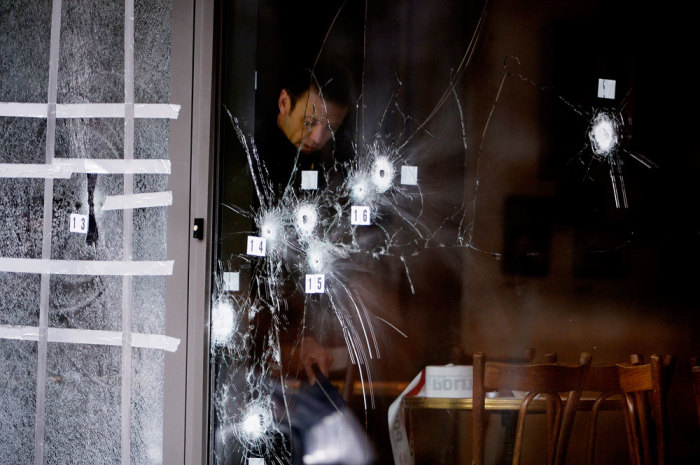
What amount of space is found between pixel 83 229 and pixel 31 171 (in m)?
0.29

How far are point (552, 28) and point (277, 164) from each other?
103 cm

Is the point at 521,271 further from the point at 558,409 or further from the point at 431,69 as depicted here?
the point at 431,69

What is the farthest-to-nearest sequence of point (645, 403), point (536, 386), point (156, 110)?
point (156, 110)
point (645, 403)
point (536, 386)

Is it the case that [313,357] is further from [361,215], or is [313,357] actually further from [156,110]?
[156,110]

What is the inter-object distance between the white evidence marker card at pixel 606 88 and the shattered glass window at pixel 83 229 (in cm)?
144

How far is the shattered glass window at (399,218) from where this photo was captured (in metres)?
1.81

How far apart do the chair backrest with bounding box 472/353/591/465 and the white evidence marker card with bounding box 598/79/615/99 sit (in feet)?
2.96

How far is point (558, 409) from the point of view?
60.4 inches

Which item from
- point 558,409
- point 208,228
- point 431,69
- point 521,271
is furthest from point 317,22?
point 558,409

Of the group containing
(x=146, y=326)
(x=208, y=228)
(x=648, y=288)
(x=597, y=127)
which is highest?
(x=597, y=127)

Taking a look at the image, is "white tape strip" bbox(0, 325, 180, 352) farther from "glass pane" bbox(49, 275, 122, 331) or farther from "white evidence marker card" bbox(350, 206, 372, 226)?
"white evidence marker card" bbox(350, 206, 372, 226)

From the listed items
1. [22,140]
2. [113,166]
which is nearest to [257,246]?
[113,166]

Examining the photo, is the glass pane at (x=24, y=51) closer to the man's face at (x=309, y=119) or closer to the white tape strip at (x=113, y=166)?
the white tape strip at (x=113, y=166)

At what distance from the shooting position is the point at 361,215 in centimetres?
183
